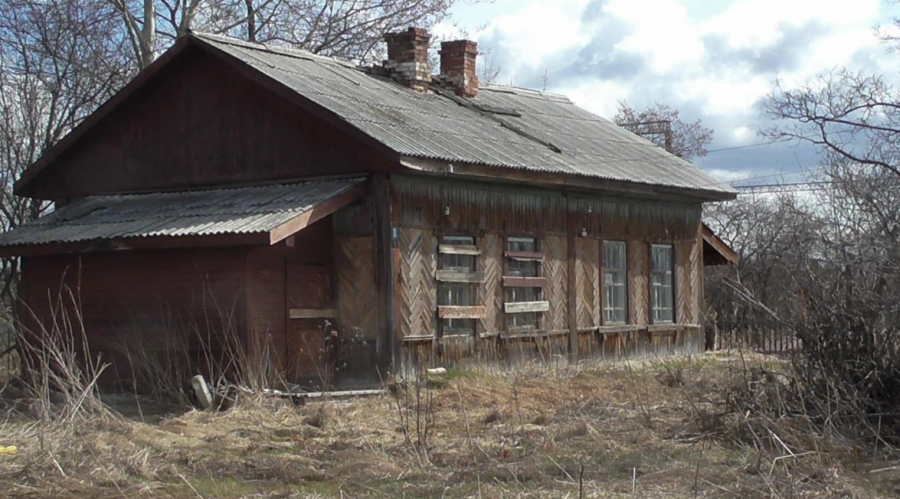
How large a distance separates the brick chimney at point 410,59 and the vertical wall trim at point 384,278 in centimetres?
482

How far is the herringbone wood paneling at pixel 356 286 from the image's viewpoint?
48.5 feet

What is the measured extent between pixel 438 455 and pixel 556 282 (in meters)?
8.23

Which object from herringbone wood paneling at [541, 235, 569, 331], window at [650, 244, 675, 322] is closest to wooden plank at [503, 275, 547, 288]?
herringbone wood paneling at [541, 235, 569, 331]

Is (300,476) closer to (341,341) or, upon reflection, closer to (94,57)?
(341,341)

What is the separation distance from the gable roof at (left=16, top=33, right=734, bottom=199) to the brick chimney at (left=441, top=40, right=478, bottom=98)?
11.7 inches

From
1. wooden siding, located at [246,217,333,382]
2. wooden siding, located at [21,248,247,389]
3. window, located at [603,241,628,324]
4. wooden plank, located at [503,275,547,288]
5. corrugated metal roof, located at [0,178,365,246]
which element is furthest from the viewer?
window, located at [603,241,628,324]

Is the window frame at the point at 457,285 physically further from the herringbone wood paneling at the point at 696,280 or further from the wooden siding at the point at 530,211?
the herringbone wood paneling at the point at 696,280

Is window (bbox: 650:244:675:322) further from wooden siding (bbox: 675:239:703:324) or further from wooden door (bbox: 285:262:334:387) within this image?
wooden door (bbox: 285:262:334:387)

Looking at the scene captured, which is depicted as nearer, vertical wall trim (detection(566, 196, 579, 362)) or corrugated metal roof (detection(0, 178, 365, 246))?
corrugated metal roof (detection(0, 178, 365, 246))

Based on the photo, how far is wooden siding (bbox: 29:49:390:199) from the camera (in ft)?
50.5

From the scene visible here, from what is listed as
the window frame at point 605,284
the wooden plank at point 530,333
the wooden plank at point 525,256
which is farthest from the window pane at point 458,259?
the window frame at point 605,284

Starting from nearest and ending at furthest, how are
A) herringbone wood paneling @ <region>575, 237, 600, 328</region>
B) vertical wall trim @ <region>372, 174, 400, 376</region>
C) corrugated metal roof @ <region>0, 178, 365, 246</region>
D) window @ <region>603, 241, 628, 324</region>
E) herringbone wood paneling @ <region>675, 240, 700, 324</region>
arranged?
corrugated metal roof @ <region>0, 178, 365, 246</region> → vertical wall trim @ <region>372, 174, 400, 376</region> → herringbone wood paneling @ <region>575, 237, 600, 328</region> → window @ <region>603, 241, 628, 324</region> → herringbone wood paneling @ <region>675, 240, 700, 324</region>

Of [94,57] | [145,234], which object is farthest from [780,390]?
[94,57]

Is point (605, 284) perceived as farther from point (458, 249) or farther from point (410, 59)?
point (410, 59)
